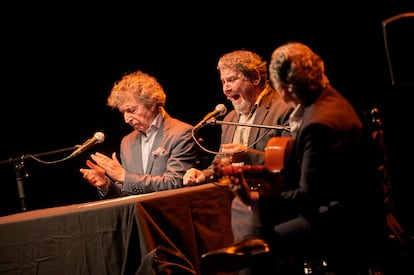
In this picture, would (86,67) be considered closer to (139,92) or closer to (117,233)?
(139,92)

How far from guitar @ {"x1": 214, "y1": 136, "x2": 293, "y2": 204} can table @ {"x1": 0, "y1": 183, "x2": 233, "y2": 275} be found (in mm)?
525

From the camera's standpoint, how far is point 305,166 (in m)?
2.76

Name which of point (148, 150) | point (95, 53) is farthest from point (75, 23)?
point (148, 150)

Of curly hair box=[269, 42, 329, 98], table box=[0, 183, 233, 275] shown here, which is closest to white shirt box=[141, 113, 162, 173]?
table box=[0, 183, 233, 275]

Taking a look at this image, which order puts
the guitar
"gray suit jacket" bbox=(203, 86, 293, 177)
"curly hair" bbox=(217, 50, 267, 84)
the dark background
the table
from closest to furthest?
the guitar, the table, "gray suit jacket" bbox=(203, 86, 293, 177), "curly hair" bbox=(217, 50, 267, 84), the dark background

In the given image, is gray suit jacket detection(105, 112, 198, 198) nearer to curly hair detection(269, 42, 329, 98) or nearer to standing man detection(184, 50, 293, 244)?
standing man detection(184, 50, 293, 244)

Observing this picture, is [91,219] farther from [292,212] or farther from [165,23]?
[165,23]

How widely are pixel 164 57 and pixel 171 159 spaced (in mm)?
1710

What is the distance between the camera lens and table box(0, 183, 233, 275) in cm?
324

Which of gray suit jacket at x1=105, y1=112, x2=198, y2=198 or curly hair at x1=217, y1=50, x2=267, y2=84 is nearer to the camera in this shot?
curly hair at x1=217, y1=50, x2=267, y2=84

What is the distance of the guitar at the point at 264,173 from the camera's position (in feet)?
9.46

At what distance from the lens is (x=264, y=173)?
290 centimetres

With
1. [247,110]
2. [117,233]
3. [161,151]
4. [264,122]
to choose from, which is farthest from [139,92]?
[117,233]

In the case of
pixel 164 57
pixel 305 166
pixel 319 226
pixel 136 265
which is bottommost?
pixel 136 265
